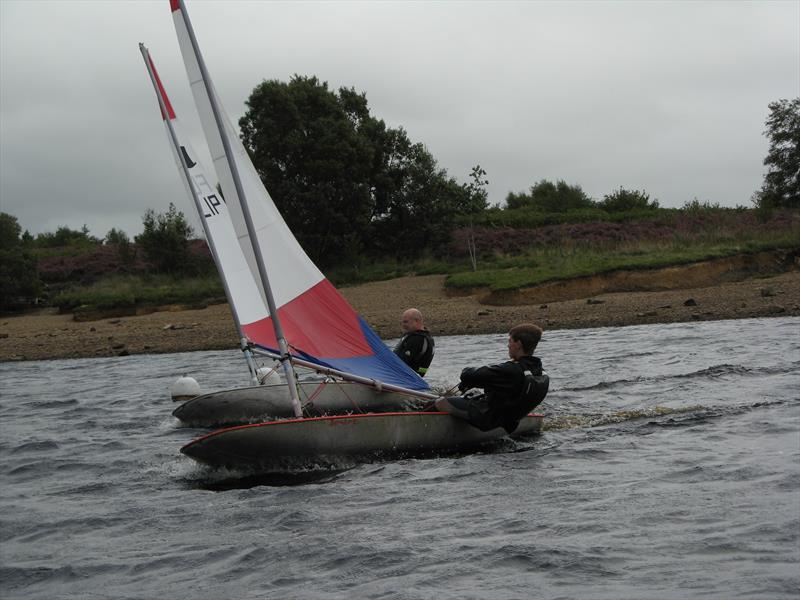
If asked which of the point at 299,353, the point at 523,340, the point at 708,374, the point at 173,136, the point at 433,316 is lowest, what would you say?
the point at 708,374

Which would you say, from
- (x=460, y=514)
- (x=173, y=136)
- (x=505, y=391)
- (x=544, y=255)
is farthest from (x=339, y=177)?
(x=460, y=514)

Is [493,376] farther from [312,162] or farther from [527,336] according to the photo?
[312,162]

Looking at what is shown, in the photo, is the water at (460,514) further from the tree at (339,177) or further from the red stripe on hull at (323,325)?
the tree at (339,177)

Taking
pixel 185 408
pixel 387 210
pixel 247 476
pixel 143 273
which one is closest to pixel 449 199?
pixel 387 210

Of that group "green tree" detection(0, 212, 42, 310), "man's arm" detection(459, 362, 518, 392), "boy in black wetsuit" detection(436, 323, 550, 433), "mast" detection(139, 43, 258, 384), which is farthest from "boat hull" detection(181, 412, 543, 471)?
"green tree" detection(0, 212, 42, 310)

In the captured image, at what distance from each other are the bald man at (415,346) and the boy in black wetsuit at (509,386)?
1.97 m

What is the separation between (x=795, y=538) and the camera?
627 centimetres

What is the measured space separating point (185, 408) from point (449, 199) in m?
25.2

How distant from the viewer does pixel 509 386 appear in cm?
906

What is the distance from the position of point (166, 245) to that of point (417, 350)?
26224 mm

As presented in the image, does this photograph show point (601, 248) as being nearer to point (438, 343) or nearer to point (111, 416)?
point (438, 343)

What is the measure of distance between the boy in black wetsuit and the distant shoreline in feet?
41.2

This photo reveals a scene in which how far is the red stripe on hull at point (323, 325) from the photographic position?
406 inches

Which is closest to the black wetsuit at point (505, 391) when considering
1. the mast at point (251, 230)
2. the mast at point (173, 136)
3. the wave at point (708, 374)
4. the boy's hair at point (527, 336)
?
the boy's hair at point (527, 336)
